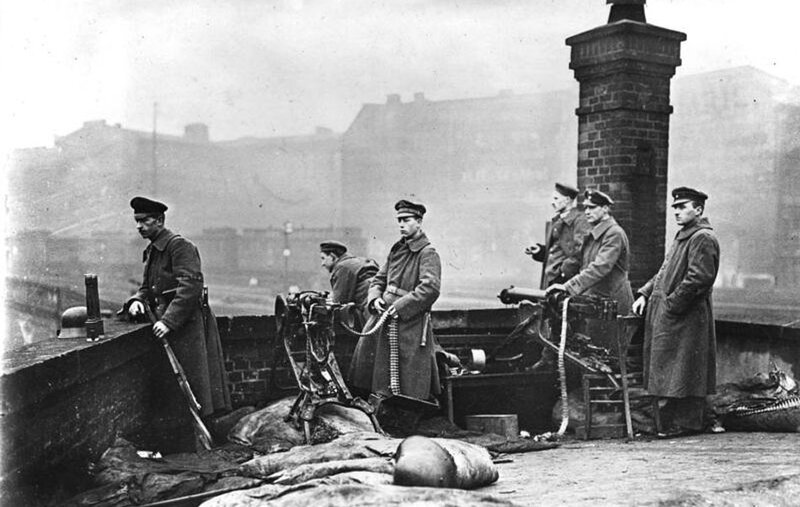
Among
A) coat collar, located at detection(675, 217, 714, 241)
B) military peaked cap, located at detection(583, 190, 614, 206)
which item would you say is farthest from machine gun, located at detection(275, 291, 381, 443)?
coat collar, located at detection(675, 217, 714, 241)

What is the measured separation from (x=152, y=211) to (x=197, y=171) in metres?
51.1

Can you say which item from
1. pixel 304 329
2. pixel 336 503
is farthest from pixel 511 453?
pixel 336 503

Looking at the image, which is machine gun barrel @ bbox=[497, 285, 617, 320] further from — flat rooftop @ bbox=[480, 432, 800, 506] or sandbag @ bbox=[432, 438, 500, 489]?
sandbag @ bbox=[432, 438, 500, 489]

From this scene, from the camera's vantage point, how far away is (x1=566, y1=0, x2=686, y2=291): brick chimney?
8352 millimetres

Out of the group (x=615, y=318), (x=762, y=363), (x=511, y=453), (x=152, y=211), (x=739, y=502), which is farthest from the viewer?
(x=762, y=363)

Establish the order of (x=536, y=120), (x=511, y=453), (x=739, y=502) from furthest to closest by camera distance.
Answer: (x=536, y=120), (x=511, y=453), (x=739, y=502)

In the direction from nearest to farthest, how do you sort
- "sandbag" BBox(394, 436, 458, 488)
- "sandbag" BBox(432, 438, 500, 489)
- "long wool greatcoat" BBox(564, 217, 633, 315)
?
"sandbag" BBox(394, 436, 458, 488)
"sandbag" BBox(432, 438, 500, 489)
"long wool greatcoat" BBox(564, 217, 633, 315)

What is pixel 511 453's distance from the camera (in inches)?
240

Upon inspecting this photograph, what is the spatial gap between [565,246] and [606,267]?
81 centimetres

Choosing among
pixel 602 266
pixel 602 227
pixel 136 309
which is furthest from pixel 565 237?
pixel 136 309

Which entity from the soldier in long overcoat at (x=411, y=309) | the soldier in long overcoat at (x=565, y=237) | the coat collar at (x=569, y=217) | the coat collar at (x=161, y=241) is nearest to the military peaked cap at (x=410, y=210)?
the soldier in long overcoat at (x=411, y=309)

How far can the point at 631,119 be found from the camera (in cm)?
839

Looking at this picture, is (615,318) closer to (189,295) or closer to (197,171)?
(189,295)

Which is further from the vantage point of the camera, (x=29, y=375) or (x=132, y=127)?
(x=132, y=127)
